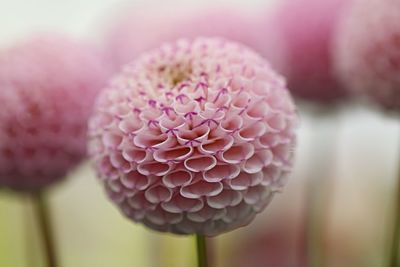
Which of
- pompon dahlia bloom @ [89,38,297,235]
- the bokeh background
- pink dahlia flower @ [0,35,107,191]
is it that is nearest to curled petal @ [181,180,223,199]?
pompon dahlia bloom @ [89,38,297,235]

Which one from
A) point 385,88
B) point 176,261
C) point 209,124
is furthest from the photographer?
point 176,261

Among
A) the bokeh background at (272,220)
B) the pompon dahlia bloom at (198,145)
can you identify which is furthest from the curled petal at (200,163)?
the bokeh background at (272,220)

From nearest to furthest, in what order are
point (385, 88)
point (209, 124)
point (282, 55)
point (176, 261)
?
point (209, 124) → point (385, 88) → point (282, 55) → point (176, 261)

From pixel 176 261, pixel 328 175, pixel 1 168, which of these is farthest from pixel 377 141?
pixel 1 168

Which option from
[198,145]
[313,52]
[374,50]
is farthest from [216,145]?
[313,52]

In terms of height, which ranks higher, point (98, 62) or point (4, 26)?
point (4, 26)

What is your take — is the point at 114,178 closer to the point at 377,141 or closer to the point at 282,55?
the point at 282,55

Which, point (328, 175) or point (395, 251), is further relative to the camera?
point (328, 175)
